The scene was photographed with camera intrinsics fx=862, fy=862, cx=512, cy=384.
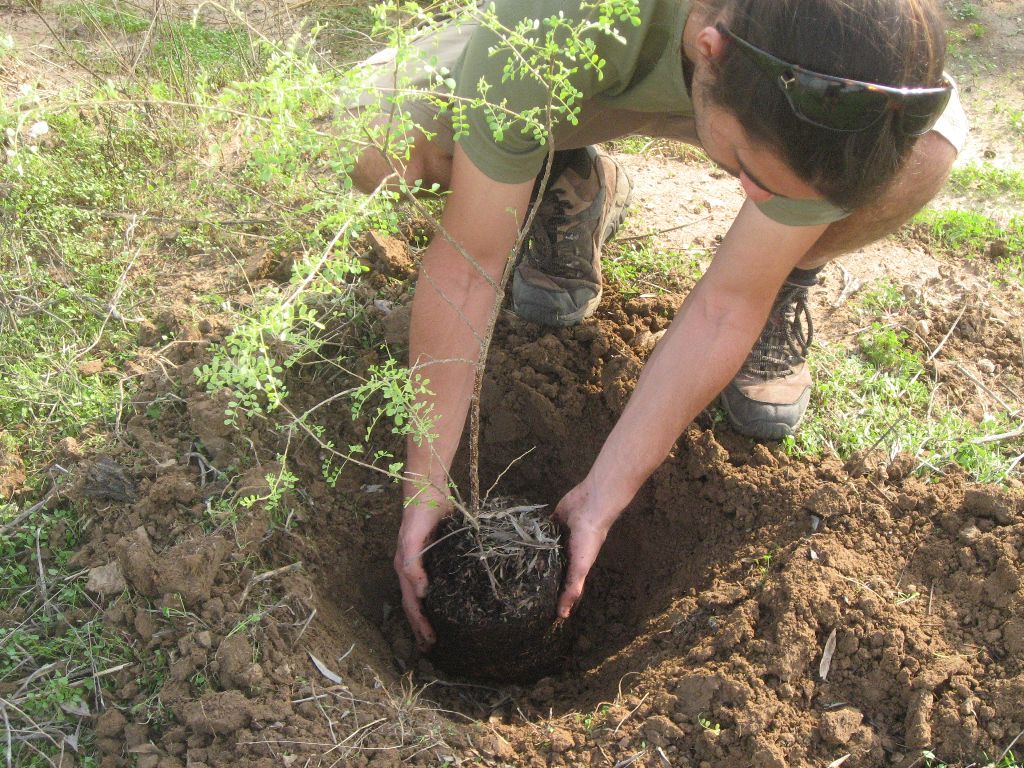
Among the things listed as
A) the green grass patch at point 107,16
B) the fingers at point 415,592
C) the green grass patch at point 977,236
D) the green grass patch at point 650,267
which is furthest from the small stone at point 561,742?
the green grass patch at point 107,16

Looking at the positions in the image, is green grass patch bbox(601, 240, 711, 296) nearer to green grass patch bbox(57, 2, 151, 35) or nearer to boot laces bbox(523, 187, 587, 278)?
boot laces bbox(523, 187, 587, 278)

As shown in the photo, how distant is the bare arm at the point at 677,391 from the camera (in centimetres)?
A: 235

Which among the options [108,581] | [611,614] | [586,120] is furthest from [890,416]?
[108,581]

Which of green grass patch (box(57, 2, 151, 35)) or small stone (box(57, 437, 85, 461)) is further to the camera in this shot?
green grass patch (box(57, 2, 151, 35))

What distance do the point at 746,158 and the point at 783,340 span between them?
1.21 meters

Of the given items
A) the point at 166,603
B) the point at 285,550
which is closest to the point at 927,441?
the point at 285,550

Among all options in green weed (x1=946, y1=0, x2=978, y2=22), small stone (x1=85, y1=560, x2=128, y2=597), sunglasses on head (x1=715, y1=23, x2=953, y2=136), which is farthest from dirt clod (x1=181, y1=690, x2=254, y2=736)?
green weed (x1=946, y1=0, x2=978, y2=22)

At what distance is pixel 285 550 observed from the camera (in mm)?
2305

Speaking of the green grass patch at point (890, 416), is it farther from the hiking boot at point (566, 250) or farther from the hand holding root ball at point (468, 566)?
the hiking boot at point (566, 250)

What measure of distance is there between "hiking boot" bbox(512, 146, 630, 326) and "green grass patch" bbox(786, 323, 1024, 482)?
823mm

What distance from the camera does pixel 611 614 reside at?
2.66 metres

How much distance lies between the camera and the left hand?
2379mm

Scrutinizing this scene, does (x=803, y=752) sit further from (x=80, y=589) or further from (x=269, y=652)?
(x=80, y=589)

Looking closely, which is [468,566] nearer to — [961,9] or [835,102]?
[835,102]
